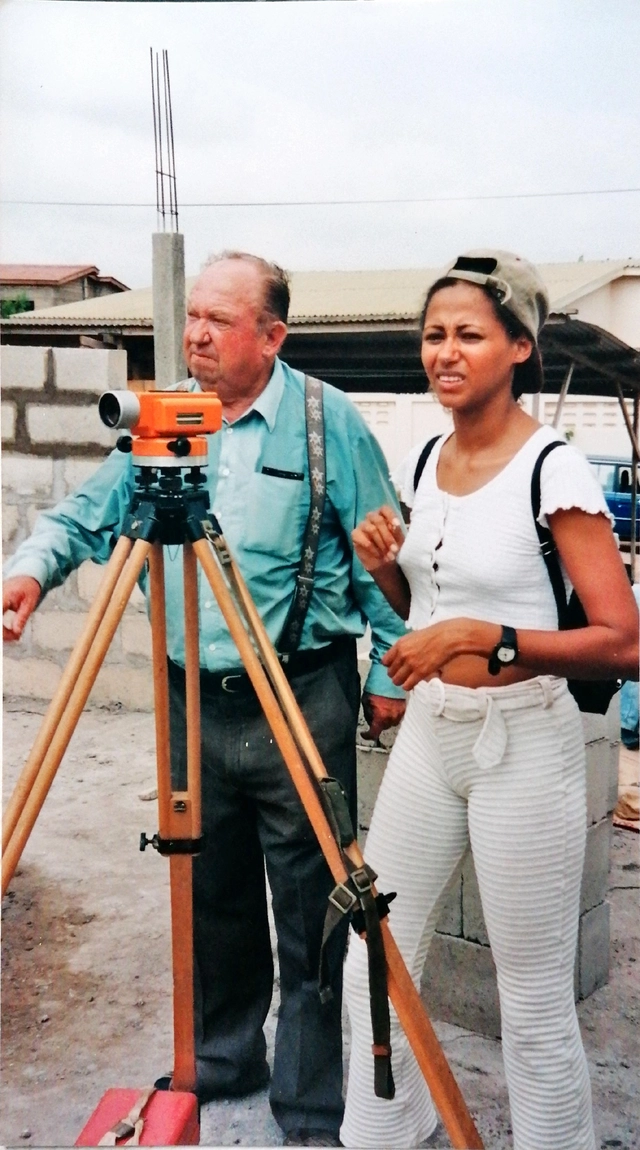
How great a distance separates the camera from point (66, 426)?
93.4 inches

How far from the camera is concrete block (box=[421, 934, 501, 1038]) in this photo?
7.55ft

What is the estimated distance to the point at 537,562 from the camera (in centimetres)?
167

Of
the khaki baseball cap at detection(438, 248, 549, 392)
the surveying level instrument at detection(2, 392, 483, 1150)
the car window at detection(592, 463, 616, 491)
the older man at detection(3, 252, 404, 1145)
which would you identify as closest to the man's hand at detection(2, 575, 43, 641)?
the older man at detection(3, 252, 404, 1145)

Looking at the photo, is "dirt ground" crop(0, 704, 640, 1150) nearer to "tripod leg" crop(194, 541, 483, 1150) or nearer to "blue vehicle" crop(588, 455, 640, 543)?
"tripod leg" crop(194, 541, 483, 1150)

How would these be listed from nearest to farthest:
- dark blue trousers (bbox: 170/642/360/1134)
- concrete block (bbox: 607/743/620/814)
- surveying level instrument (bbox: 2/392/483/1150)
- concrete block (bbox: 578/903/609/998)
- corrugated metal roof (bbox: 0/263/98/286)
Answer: surveying level instrument (bbox: 2/392/483/1150)
dark blue trousers (bbox: 170/642/360/1134)
corrugated metal roof (bbox: 0/263/98/286)
concrete block (bbox: 578/903/609/998)
concrete block (bbox: 607/743/620/814)

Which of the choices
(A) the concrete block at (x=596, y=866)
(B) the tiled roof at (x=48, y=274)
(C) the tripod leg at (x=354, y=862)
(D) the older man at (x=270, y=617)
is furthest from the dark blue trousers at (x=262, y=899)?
(B) the tiled roof at (x=48, y=274)

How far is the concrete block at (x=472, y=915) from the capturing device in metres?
2.31

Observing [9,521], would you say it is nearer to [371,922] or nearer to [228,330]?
[228,330]

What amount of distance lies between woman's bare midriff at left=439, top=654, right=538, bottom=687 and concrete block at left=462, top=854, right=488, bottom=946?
0.73m

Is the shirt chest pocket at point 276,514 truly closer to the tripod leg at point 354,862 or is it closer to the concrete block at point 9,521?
the tripod leg at point 354,862

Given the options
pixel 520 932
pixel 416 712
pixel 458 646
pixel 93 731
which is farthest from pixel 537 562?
pixel 93 731

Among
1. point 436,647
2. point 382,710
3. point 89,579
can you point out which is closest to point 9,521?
point 89,579

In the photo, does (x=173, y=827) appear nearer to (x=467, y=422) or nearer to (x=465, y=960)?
(x=465, y=960)

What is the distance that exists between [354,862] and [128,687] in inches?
26.4
